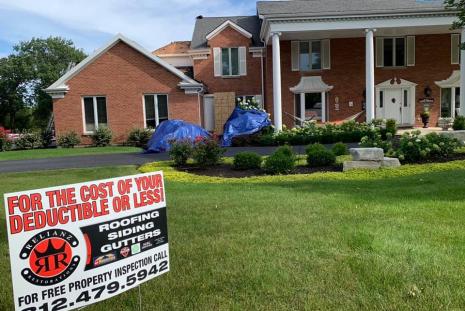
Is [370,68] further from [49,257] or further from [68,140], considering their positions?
[49,257]

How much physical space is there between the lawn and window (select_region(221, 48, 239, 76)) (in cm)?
1967

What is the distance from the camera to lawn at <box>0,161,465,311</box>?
3680mm

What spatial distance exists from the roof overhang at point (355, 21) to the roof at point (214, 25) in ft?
15.8

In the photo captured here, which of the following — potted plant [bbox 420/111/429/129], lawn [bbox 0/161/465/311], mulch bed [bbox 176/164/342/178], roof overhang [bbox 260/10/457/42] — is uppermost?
roof overhang [bbox 260/10/457/42]

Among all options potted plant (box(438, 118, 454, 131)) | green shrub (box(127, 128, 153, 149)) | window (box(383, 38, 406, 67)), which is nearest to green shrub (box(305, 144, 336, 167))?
green shrub (box(127, 128, 153, 149))

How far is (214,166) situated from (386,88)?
1669 centimetres

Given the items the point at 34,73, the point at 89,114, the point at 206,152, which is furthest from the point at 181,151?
the point at 34,73

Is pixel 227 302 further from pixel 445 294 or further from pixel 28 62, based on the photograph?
pixel 28 62

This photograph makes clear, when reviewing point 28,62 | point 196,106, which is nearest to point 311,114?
point 196,106

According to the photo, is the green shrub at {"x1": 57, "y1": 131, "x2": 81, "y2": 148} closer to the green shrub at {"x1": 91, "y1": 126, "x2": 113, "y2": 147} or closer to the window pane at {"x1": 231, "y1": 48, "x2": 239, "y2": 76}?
the green shrub at {"x1": 91, "y1": 126, "x2": 113, "y2": 147}

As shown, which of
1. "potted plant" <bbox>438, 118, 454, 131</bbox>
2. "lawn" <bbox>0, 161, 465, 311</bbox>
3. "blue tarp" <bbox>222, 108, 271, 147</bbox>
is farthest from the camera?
"potted plant" <bbox>438, 118, 454, 131</bbox>

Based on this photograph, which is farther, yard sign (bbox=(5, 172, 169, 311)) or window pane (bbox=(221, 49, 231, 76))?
window pane (bbox=(221, 49, 231, 76))

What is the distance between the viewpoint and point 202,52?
27250mm

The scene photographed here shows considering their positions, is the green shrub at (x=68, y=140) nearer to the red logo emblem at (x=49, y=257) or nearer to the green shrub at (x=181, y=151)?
the green shrub at (x=181, y=151)
